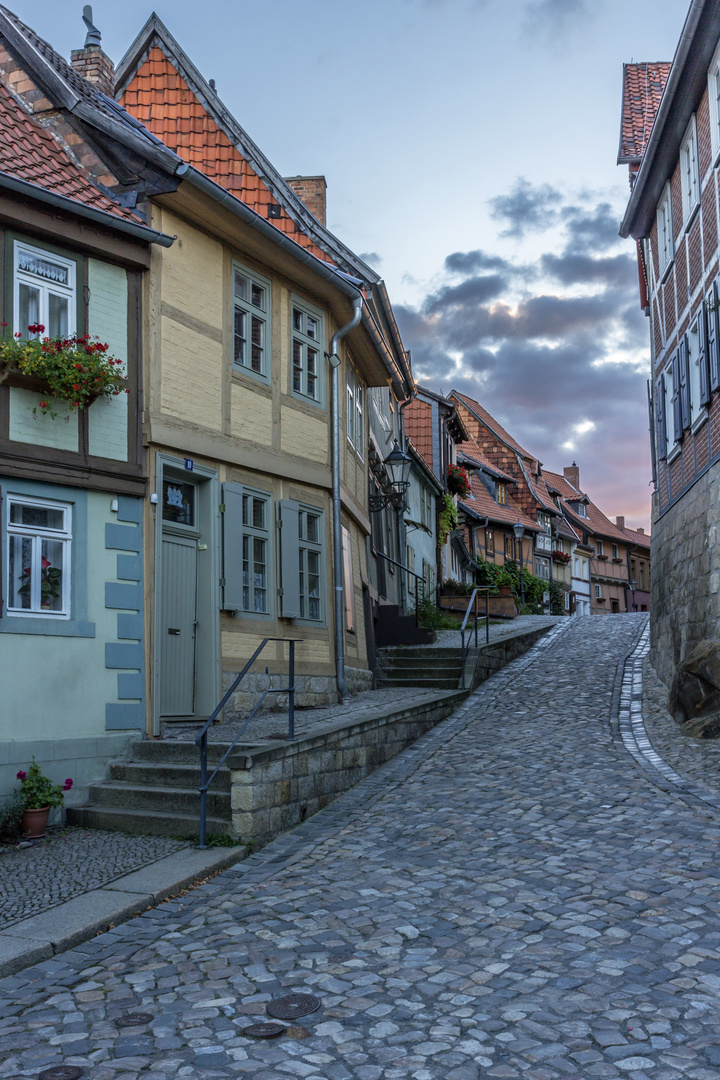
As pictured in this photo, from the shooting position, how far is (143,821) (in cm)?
863

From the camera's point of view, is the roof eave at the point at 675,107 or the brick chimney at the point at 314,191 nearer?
the roof eave at the point at 675,107

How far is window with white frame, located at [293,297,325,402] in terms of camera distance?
1356cm

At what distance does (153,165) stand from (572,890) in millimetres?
8747

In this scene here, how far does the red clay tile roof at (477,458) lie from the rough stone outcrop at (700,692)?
32964 millimetres

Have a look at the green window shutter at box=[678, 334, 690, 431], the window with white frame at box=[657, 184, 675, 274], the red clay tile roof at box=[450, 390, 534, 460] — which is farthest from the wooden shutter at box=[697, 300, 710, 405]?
the red clay tile roof at box=[450, 390, 534, 460]

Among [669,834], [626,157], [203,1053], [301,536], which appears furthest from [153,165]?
[626,157]

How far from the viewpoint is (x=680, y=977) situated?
504 cm

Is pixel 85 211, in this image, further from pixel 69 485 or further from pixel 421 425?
pixel 421 425

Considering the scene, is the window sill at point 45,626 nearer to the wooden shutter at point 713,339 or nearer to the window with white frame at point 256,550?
the window with white frame at point 256,550

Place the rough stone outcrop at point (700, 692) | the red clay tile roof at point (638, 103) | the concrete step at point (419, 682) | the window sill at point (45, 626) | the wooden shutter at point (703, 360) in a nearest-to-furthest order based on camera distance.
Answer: the window sill at point (45, 626) → the rough stone outcrop at point (700, 692) → the wooden shutter at point (703, 360) → the concrete step at point (419, 682) → the red clay tile roof at point (638, 103)

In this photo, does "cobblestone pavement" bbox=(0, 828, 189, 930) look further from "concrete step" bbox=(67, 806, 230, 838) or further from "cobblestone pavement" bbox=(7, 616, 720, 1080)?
"cobblestone pavement" bbox=(7, 616, 720, 1080)

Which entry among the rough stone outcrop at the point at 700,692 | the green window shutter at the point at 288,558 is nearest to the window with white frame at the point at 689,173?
the rough stone outcrop at the point at 700,692

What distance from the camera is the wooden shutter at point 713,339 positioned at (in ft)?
43.5

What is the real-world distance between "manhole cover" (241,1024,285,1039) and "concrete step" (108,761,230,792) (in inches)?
158
